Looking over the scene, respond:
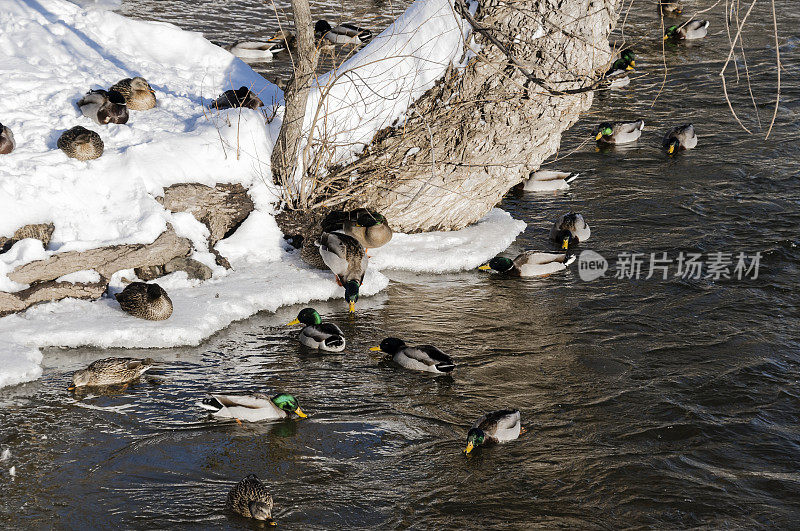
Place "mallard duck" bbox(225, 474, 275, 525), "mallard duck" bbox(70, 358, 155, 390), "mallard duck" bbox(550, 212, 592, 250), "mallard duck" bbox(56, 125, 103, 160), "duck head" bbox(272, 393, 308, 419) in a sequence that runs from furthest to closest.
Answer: "mallard duck" bbox(550, 212, 592, 250) < "mallard duck" bbox(56, 125, 103, 160) < "mallard duck" bbox(70, 358, 155, 390) < "duck head" bbox(272, 393, 308, 419) < "mallard duck" bbox(225, 474, 275, 525)

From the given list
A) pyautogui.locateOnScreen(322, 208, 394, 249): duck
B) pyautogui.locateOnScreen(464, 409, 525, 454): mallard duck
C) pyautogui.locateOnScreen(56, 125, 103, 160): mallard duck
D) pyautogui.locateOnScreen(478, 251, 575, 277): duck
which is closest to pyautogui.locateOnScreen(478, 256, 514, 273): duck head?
pyautogui.locateOnScreen(478, 251, 575, 277): duck

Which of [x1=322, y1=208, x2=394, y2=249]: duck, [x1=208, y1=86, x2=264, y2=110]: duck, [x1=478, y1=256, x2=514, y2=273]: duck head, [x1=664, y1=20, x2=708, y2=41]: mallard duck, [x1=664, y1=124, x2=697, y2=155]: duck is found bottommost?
[x1=478, y1=256, x2=514, y2=273]: duck head

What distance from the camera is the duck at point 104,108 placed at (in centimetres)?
898

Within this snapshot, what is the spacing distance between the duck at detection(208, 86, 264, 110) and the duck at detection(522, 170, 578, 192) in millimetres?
3635

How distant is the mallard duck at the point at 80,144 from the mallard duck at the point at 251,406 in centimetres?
324

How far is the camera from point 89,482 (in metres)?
5.49

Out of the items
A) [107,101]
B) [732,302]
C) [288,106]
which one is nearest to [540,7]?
[288,106]

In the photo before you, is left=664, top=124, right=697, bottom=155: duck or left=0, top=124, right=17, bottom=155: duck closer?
left=0, top=124, right=17, bottom=155: duck

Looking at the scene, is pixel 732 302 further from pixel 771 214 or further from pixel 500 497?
pixel 500 497

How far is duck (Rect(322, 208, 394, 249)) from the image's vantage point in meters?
8.89

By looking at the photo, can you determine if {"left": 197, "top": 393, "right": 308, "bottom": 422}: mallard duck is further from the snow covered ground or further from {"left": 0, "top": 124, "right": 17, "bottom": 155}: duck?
{"left": 0, "top": 124, "right": 17, "bottom": 155}: duck

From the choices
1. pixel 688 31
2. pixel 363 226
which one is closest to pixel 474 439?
pixel 363 226

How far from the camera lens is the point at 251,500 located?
17.0 feet

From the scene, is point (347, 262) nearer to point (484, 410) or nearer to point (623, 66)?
point (484, 410)
